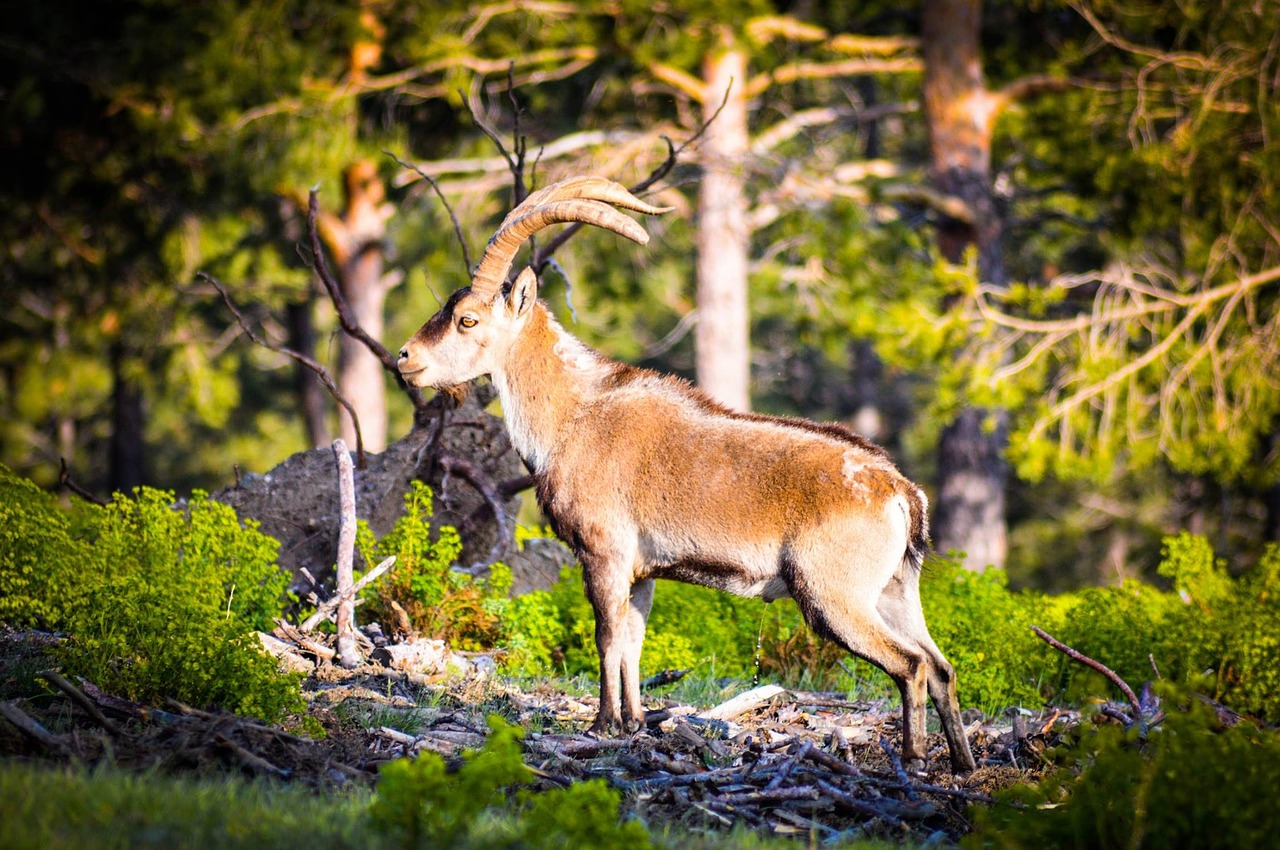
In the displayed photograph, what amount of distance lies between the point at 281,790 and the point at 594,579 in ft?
8.15

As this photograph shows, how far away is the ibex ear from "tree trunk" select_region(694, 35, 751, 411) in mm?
10108

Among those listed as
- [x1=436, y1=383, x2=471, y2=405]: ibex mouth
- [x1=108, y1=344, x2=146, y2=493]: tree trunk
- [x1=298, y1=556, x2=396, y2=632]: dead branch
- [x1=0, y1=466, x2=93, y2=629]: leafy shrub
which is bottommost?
[x1=108, y1=344, x2=146, y2=493]: tree trunk

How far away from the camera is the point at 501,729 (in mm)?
4934

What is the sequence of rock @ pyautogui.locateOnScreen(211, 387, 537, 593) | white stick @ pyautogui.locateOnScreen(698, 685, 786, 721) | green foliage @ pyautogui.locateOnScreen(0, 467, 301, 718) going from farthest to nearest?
1. rock @ pyautogui.locateOnScreen(211, 387, 537, 593)
2. white stick @ pyautogui.locateOnScreen(698, 685, 786, 721)
3. green foliage @ pyautogui.locateOnScreen(0, 467, 301, 718)

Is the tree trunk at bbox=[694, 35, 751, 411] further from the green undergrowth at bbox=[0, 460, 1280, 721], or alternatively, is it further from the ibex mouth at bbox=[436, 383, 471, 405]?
the ibex mouth at bbox=[436, 383, 471, 405]

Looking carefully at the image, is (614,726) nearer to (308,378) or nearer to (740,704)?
(740,704)

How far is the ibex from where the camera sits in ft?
22.7

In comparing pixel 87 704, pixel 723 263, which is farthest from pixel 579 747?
pixel 723 263

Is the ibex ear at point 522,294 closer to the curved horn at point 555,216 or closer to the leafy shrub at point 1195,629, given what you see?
the curved horn at point 555,216

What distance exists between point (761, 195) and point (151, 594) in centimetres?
1178

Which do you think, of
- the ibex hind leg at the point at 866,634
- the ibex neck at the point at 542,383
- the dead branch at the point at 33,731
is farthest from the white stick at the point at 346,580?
the ibex hind leg at the point at 866,634

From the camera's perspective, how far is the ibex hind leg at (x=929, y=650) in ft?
22.9

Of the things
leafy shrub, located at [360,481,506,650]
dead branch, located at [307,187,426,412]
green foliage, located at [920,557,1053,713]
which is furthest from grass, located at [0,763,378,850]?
green foliage, located at [920,557,1053,713]

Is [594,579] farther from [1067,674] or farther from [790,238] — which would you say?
[790,238]
